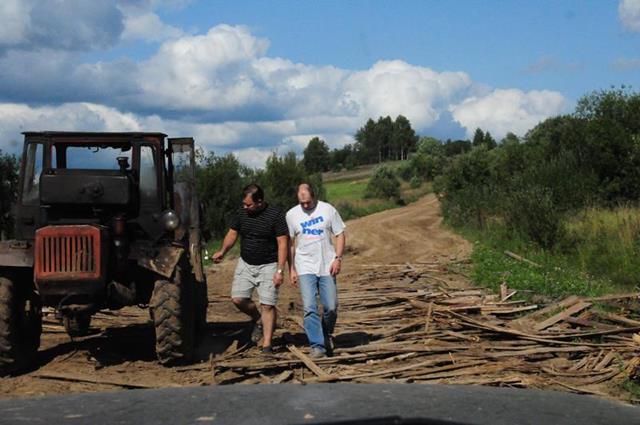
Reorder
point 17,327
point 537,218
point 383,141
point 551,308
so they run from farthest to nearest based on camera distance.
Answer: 1. point 383,141
2. point 537,218
3. point 551,308
4. point 17,327

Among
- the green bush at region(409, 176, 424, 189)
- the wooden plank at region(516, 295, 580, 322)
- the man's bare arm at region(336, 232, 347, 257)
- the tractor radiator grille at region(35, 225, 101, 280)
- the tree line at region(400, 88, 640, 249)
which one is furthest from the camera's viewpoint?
the green bush at region(409, 176, 424, 189)

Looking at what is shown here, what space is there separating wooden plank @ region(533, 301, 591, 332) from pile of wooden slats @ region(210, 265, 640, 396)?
14 millimetres

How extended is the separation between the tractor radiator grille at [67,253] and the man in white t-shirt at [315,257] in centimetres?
227

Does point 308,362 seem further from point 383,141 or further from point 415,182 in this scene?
point 383,141

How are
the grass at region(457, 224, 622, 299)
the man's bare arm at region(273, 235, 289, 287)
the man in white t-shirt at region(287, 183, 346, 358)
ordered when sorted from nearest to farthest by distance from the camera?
1. the man in white t-shirt at region(287, 183, 346, 358)
2. the man's bare arm at region(273, 235, 289, 287)
3. the grass at region(457, 224, 622, 299)

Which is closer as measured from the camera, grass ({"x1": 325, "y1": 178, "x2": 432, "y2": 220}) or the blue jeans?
the blue jeans

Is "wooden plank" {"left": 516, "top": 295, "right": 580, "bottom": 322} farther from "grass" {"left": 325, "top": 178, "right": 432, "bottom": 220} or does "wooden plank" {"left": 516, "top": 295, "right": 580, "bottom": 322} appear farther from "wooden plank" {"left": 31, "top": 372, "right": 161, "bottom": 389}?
"grass" {"left": 325, "top": 178, "right": 432, "bottom": 220}

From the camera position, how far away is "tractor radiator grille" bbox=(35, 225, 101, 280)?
29.6ft

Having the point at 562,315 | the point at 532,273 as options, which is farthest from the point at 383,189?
the point at 562,315

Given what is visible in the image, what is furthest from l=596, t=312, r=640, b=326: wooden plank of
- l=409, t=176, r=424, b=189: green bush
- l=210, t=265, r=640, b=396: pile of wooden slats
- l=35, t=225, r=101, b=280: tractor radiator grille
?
l=409, t=176, r=424, b=189: green bush

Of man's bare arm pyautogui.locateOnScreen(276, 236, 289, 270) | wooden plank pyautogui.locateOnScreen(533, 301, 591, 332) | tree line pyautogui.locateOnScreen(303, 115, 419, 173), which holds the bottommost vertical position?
wooden plank pyautogui.locateOnScreen(533, 301, 591, 332)

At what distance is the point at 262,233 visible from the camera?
10016 mm

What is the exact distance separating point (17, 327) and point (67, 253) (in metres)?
1.17

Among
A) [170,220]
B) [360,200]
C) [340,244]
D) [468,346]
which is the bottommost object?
[468,346]
